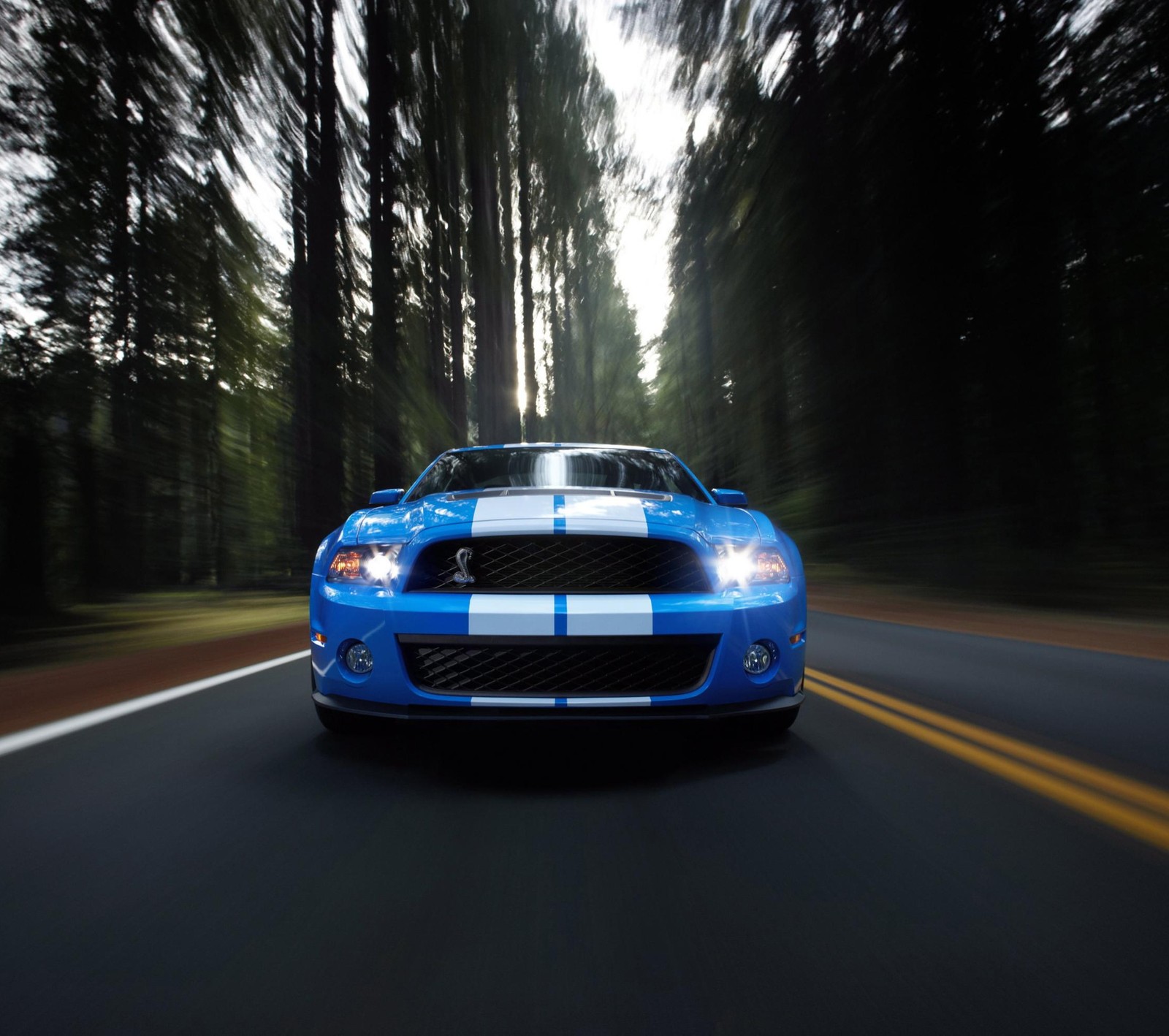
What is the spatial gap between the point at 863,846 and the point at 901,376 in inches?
515

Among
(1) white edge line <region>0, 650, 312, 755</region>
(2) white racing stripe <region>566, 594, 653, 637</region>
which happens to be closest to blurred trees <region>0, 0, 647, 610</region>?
(1) white edge line <region>0, 650, 312, 755</region>

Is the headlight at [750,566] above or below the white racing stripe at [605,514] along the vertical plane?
below

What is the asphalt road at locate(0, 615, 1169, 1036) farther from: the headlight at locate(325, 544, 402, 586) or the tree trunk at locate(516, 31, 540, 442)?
the tree trunk at locate(516, 31, 540, 442)

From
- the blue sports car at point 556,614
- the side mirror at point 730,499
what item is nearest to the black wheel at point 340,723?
the blue sports car at point 556,614

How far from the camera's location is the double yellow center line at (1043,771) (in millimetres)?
2803

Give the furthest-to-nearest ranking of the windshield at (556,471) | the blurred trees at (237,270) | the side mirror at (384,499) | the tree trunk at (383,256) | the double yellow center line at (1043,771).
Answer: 1. the tree trunk at (383,256)
2. the blurred trees at (237,270)
3. the windshield at (556,471)
4. the side mirror at (384,499)
5. the double yellow center line at (1043,771)

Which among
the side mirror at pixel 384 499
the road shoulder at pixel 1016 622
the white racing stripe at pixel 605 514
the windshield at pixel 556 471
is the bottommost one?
the road shoulder at pixel 1016 622

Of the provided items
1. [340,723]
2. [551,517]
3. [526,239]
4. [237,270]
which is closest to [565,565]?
[551,517]

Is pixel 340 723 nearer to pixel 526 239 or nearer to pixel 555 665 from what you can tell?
pixel 555 665

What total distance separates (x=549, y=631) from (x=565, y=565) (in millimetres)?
351

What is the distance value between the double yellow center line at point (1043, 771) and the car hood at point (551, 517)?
1.22 m

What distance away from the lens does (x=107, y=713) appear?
14.7ft

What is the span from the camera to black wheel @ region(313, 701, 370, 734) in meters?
3.64

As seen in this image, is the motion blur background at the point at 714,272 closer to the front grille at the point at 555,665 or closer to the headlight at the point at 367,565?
the headlight at the point at 367,565
